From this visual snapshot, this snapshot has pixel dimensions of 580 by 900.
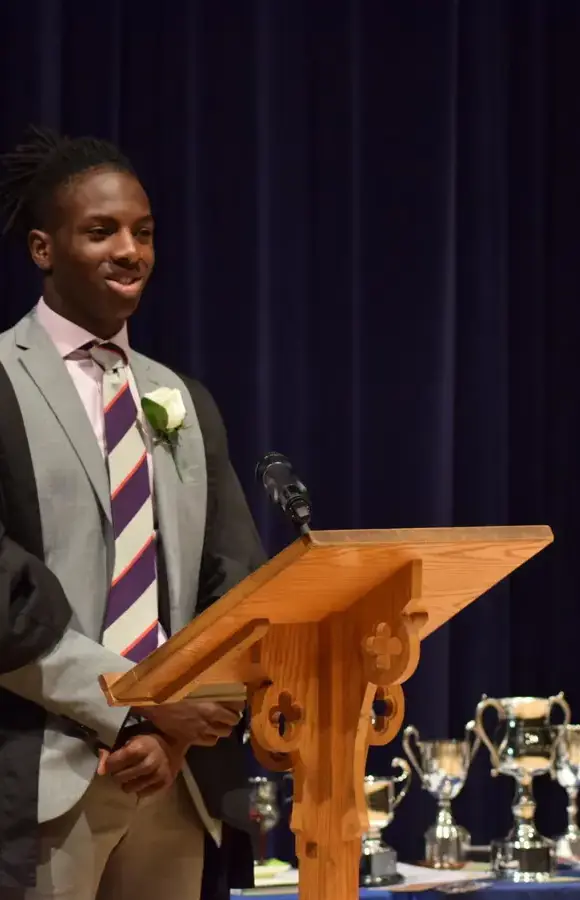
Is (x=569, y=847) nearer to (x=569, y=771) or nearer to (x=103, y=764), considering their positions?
(x=569, y=771)

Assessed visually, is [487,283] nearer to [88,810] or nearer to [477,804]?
[477,804]

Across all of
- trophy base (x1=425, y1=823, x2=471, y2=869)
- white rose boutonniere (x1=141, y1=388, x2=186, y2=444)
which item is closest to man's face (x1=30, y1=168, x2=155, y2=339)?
white rose boutonniere (x1=141, y1=388, x2=186, y2=444)

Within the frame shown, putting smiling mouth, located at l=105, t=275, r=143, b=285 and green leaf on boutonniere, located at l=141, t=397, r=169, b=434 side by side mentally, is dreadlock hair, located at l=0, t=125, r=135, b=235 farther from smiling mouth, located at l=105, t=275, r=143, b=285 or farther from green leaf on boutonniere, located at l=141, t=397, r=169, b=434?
green leaf on boutonniere, located at l=141, t=397, r=169, b=434

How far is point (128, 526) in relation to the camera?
211 centimetres

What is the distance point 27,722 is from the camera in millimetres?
2021

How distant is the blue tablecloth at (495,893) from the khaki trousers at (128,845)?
744 mm

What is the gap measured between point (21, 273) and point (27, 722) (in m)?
1.43

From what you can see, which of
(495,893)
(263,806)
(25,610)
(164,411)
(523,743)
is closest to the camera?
(25,610)

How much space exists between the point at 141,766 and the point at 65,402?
51cm

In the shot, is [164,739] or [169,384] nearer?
[164,739]

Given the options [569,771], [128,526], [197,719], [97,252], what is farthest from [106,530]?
[569,771]

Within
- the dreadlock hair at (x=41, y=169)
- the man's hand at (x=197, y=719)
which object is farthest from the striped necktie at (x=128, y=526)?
the dreadlock hair at (x=41, y=169)

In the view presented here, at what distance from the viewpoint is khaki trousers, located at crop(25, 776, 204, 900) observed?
1966 mm

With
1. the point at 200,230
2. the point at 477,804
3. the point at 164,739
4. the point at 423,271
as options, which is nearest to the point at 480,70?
the point at 423,271
